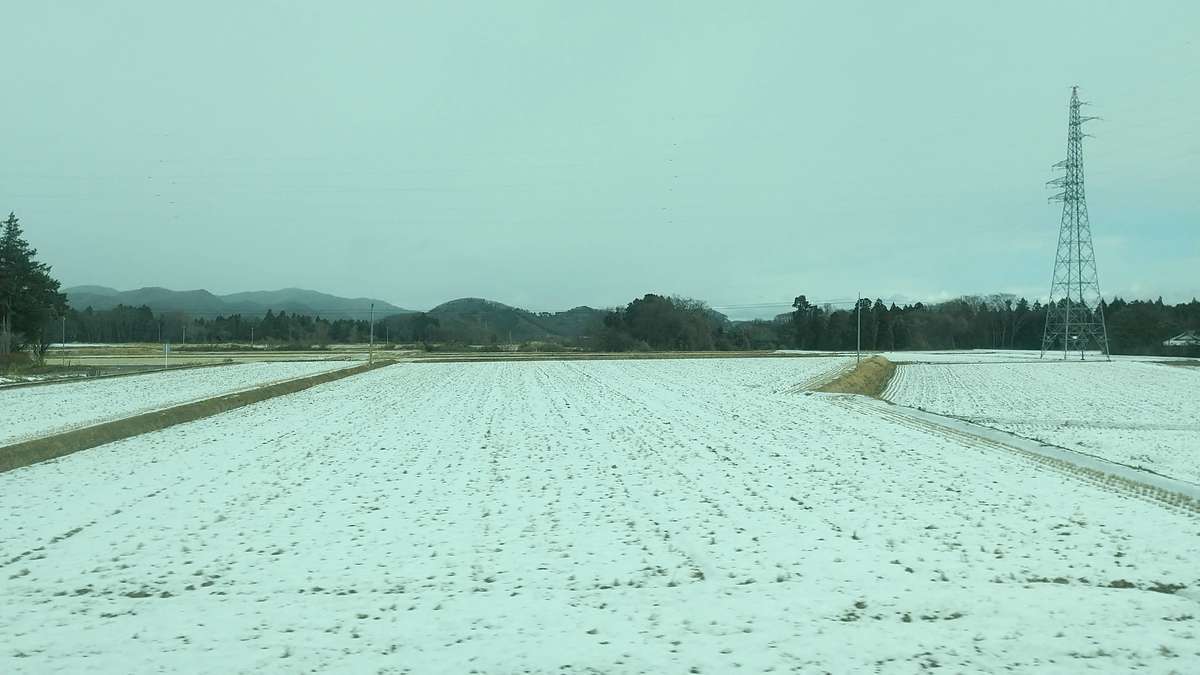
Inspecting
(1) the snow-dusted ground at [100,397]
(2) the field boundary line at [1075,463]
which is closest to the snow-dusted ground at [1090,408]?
(2) the field boundary line at [1075,463]

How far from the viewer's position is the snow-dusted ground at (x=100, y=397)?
2309cm

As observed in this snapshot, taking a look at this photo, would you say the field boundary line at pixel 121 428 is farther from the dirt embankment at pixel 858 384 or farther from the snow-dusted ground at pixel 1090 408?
the dirt embankment at pixel 858 384

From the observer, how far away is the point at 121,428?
69.9 feet

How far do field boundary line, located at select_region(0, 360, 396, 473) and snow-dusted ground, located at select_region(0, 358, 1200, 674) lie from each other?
878 mm

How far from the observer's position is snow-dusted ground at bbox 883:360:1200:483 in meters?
16.9

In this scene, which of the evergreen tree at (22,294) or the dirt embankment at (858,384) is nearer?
the dirt embankment at (858,384)

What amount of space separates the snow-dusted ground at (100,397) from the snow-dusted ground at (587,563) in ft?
26.0

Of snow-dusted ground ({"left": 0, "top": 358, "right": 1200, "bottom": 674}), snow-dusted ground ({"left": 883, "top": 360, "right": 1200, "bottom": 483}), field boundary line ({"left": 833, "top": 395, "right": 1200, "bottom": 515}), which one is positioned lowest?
snow-dusted ground ({"left": 0, "top": 358, "right": 1200, "bottom": 674})

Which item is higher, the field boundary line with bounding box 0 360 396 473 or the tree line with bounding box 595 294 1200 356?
the tree line with bounding box 595 294 1200 356

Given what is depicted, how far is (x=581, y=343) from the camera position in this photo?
126812 millimetres

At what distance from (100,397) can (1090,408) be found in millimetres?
36634

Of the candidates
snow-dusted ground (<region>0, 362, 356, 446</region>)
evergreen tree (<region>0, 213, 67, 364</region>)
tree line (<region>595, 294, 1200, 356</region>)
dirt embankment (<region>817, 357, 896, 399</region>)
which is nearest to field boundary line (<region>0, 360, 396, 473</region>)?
snow-dusted ground (<region>0, 362, 356, 446</region>)

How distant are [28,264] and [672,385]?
57.6m

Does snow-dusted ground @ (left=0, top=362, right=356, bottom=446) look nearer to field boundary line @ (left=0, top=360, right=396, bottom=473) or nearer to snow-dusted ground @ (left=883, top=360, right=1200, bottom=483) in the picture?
field boundary line @ (left=0, top=360, right=396, bottom=473)
